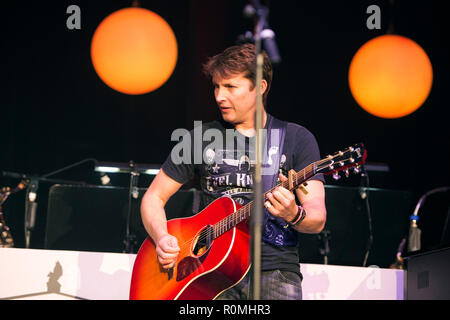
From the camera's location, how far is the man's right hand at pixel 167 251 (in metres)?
3.18

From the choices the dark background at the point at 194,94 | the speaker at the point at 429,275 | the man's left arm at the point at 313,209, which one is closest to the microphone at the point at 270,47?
the man's left arm at the point at 313,209

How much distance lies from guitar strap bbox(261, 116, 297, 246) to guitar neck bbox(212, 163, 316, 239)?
0.36ft

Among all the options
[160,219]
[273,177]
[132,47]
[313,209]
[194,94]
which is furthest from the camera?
[194,94]

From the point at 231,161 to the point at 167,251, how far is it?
0.62 metres

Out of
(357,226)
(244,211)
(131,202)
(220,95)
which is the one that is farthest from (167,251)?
(357,226)

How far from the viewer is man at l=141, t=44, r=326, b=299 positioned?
298cm

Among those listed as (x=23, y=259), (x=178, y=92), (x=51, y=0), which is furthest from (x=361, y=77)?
(x=51, y=0)

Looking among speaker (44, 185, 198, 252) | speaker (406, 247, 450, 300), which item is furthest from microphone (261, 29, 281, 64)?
speaker (44, 185, 198, 252)

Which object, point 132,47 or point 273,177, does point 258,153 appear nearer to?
point 273,177

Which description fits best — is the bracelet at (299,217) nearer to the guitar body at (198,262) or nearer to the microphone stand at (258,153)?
the guitar body at (198,262)

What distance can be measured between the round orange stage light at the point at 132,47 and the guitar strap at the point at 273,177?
1891 millimetres

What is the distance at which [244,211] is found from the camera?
3031 mm

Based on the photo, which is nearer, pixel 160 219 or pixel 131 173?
pixel 160 219

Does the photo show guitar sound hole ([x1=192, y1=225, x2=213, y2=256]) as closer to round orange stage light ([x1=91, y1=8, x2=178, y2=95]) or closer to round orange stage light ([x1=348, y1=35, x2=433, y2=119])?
round orange stage light ([x1=91, y1=8, x2=178, y2=95])
